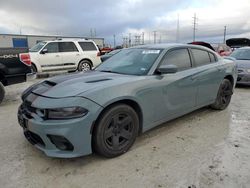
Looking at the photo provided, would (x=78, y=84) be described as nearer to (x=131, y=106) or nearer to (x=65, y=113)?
(x=65, y=113)

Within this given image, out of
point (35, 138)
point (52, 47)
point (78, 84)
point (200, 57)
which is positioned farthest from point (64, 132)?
point (52, 47)

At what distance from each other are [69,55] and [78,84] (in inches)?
362

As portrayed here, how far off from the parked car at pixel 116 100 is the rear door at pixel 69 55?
7800 mm

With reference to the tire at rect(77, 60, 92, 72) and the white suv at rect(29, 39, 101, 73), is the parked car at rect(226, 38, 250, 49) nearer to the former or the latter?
the white suv at rect(29, 39, 101, 73)

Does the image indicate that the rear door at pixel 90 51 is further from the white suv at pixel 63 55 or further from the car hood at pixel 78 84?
the car hood at pixel 78 84

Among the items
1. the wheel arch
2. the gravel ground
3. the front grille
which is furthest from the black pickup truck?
the wheel arch

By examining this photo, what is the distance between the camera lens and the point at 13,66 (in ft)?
20.0

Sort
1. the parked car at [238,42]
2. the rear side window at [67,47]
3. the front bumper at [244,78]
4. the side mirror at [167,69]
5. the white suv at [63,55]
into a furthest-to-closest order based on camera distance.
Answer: the parked car at [238,42] → the rear side window at [67,47] → the white suv at [63,55] → the front bumper at [244,78] → the side mirror at [167,69]

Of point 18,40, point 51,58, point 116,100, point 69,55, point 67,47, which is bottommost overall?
point 116,100

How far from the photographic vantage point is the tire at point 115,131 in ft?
9.73

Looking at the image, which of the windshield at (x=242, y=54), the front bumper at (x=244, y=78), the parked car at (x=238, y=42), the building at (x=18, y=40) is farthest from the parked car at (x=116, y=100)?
the building at (x=18, y=40)

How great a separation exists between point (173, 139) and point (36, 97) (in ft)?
7.19

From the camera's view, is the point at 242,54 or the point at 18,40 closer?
the point at 242,54

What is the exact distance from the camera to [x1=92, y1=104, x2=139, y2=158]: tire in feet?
9.73
